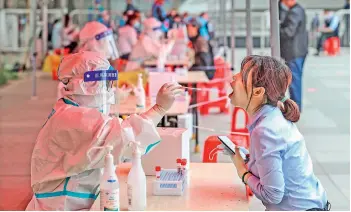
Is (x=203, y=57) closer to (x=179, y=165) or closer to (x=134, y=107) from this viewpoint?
(x=134, y=107)

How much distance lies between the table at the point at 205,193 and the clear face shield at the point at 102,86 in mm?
407

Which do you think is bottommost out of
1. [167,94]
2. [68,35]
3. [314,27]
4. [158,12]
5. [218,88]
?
[218,88]

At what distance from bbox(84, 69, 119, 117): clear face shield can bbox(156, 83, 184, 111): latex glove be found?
0.27 metres

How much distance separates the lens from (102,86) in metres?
3.26

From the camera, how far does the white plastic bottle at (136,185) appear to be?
287 centimetres

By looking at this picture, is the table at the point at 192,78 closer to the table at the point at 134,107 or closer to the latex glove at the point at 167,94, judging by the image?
the table at the point at 134,107

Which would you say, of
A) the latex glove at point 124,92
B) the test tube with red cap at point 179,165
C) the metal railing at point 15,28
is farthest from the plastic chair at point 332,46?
the test tube with red cap at point 179,165

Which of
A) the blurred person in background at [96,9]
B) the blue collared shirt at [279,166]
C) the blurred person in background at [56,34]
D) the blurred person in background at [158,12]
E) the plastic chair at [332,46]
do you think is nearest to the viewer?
the blue collared shirt at [279,166]

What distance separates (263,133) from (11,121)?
7.32 metres

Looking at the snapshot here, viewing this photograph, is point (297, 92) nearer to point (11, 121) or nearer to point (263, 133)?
point (11, 121)

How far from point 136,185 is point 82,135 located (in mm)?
393

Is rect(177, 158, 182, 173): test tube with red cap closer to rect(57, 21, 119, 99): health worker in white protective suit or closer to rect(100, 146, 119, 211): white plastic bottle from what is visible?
rect(100, 146, 119, 211): white plastic bottle

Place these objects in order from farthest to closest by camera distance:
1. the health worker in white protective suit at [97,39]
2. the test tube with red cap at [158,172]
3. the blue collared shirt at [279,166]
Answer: the health worker in white protective suit at [97,39], the test tube with red cap at [158,172], the blue collared shirt at [279,166]

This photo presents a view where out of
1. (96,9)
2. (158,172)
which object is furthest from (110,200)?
(96,9)
